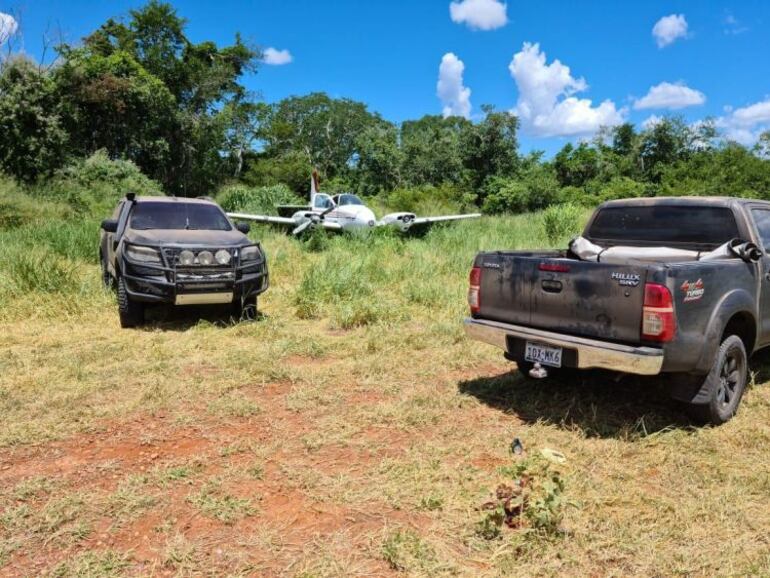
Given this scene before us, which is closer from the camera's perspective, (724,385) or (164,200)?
(724,385)

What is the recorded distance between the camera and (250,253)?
310 inches

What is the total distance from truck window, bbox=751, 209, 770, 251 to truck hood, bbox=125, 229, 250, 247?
19.6 ft

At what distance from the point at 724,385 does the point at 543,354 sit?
1448 millimetres

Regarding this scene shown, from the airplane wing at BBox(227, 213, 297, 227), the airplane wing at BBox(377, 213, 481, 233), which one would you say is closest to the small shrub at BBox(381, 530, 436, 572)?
the airplane wing at BBox(377, 213, 481, 233)

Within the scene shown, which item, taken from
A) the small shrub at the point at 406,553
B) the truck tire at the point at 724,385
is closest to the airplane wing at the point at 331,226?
the truck tire at the point at 724,385

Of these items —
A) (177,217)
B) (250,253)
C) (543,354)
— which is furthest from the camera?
Answer: (177,217)

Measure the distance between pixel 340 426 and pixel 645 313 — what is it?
2383 mm

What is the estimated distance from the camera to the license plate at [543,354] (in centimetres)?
427

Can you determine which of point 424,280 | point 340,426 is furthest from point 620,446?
point 424,280

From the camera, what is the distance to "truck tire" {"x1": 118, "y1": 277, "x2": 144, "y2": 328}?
7.45 m

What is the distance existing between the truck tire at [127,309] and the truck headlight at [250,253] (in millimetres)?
1506

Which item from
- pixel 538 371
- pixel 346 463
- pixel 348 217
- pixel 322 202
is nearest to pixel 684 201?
pixel 538 371

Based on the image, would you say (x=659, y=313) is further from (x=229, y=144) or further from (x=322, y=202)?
(x=229, y=144)

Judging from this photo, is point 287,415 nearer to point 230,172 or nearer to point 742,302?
point 742,302
